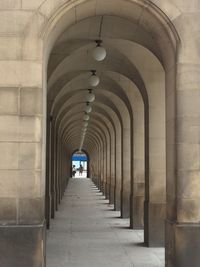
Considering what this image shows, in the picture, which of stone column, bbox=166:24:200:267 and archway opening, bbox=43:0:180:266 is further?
archway opening, bbox=43:0:180:266

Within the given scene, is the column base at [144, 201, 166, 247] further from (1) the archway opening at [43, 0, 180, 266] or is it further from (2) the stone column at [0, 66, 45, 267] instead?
(2) the stone column at [0, 66, 45, 267]

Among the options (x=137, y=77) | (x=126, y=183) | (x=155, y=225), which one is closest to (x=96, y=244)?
(x=155, y=225)

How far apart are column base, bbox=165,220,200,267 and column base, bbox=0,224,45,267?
7.33ft

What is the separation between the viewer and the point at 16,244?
798 centimetres

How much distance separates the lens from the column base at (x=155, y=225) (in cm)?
1279

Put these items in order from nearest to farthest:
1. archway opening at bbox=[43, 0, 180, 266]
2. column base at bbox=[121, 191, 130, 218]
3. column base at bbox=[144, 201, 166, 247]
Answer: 1. archway opening at bbox=[43, 0, 180, 266]
2. column base at bbox=[144, 201, 166, 247]
3. column base at bbox=[121, 191, 130, 218]

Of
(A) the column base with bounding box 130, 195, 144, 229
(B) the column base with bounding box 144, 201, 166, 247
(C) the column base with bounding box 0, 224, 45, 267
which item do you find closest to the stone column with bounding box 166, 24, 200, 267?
(C) the column base with bounding box 0, 224, 45, 267

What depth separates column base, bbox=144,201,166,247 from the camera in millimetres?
12794

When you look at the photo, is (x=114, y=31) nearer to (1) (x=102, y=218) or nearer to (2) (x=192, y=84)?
(2) (x=192, y=84)

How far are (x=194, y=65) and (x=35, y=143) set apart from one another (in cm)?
303

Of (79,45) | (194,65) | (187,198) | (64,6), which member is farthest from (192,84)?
(79,45)

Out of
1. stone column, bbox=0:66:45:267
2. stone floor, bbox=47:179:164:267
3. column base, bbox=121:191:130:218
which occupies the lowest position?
stone floor, bbox=47:179:164:267

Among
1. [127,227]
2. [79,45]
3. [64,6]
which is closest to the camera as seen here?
[64,6]

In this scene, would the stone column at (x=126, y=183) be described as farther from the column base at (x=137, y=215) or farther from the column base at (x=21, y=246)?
the column base at (x=21, y=246)
